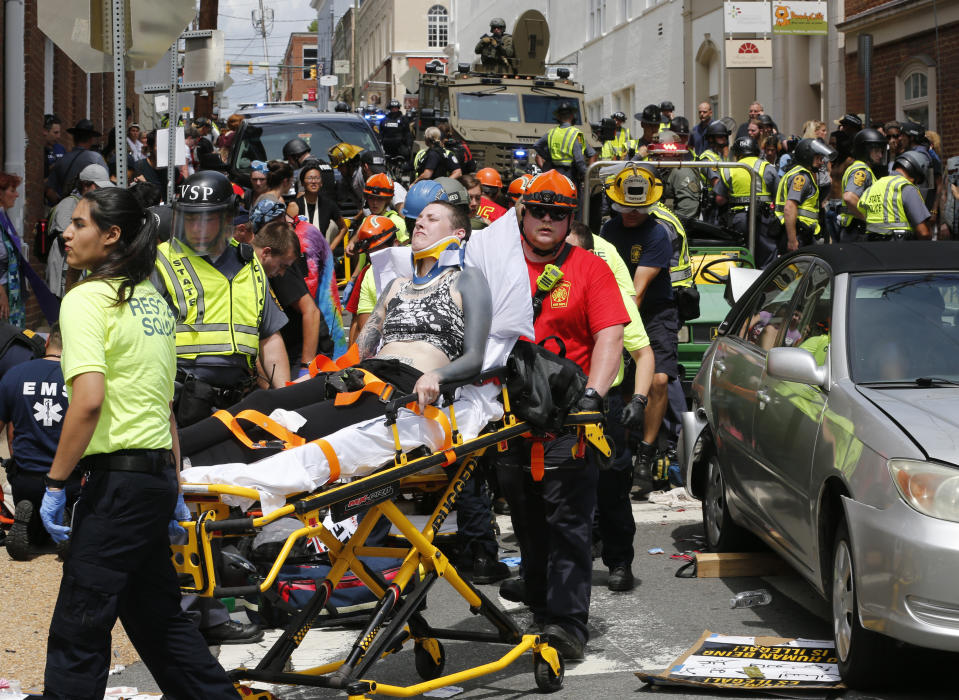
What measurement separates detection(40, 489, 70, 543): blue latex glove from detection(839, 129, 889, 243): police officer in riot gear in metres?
9.51

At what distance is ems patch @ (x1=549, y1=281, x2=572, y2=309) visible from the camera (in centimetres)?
609

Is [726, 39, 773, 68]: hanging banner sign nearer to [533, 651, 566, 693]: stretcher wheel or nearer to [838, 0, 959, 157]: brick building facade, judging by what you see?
[838, 0, 959, 157]: brick building facade

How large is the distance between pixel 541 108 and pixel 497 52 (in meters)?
2.65

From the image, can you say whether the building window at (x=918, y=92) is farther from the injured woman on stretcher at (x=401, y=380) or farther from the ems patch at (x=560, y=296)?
the injured woman on stretcher at (x=401, y=380)

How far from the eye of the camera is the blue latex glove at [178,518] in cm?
439

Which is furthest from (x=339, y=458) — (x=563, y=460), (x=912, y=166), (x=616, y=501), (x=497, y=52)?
(x=497, y=52)

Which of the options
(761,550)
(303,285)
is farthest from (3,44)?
(761,550)

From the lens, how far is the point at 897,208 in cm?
1196

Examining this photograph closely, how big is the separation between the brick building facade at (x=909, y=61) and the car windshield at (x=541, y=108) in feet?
18.5

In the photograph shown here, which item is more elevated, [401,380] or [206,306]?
[206,306]

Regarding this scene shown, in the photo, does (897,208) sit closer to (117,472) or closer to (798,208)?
(798,208)

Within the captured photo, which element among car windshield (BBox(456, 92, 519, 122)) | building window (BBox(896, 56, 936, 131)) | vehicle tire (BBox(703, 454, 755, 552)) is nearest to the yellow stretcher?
vehicle tire (BBox(703, 454, 755, 552))

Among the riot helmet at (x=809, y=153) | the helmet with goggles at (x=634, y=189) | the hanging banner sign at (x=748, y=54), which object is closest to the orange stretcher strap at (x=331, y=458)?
the helmet with goggles at (x=634, y=189)

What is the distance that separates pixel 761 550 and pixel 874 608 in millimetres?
2499
